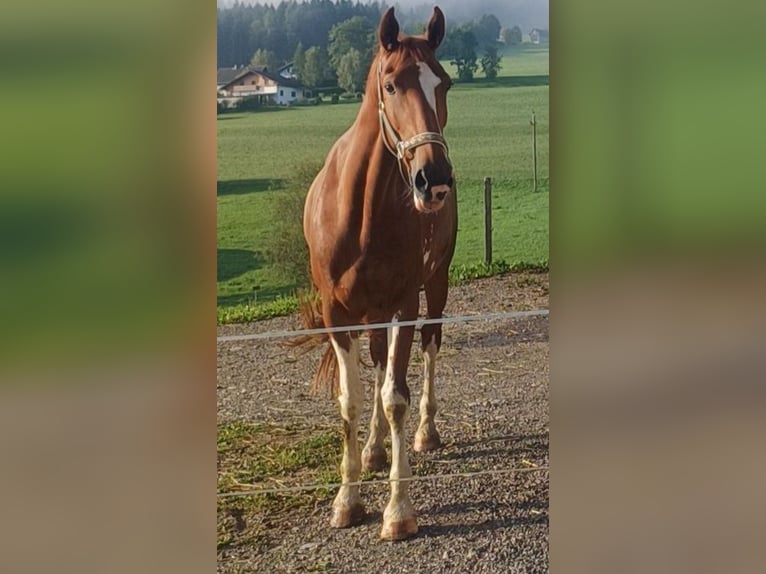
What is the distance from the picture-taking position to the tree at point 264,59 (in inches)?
169

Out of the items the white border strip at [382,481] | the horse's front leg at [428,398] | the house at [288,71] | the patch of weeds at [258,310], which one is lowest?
the white border strip at [382,481]

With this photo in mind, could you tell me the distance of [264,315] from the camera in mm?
4387

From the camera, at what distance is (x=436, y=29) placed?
4.45m

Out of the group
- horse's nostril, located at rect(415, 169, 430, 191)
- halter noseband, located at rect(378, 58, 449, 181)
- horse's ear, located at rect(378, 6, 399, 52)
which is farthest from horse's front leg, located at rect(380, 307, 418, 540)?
horse's ear, located at rect(378, 6, 399, 52)

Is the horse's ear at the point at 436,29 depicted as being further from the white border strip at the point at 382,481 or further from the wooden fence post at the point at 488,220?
the white border strip at the point at 382,481

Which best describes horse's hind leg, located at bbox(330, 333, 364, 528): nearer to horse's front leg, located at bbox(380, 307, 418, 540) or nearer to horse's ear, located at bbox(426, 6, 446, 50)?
horse's front leg, located at bbox(380, 307, 418, 540)

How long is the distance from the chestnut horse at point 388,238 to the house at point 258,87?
10.0 inches

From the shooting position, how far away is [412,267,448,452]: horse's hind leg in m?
4.63

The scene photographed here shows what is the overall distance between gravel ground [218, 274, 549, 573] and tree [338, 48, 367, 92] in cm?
92

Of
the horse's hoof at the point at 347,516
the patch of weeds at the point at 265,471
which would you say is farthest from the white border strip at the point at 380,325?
the horse's hoof at the point at 347,516
